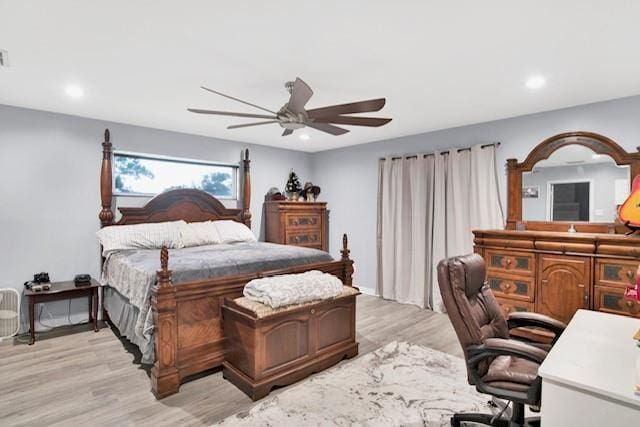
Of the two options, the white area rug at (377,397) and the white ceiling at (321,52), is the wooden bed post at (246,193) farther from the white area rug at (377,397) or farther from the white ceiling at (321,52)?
the white area rug at (377,397)

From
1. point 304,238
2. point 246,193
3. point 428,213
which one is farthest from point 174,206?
point 428,213

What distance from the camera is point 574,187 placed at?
359 cm

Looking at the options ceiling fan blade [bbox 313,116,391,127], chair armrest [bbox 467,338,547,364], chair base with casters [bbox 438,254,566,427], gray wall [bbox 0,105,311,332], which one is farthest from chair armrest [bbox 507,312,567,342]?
gray wall [bbox 0,105,311,332]

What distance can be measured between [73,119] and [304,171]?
3.52 metres

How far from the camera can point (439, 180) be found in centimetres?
458

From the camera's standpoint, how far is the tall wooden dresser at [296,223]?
533 cm

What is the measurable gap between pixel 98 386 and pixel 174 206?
93.1 inches

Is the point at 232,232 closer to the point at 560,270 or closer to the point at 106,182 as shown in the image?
the point at 106,182

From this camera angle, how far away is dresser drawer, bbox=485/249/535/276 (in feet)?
11.2

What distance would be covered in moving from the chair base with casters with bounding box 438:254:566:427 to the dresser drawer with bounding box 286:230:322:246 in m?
3.49

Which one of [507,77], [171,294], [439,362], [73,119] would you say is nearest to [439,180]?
[507,77]

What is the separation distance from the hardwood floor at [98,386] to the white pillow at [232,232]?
5.37 feet

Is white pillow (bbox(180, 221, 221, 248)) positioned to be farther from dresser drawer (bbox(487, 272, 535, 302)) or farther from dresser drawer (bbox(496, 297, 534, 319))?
dresser drawer (bbox(496, 297, 534, 319))

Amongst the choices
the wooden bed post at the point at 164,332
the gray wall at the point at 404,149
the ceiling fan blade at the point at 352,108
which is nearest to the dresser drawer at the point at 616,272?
the gray wall at the point at 404,149
